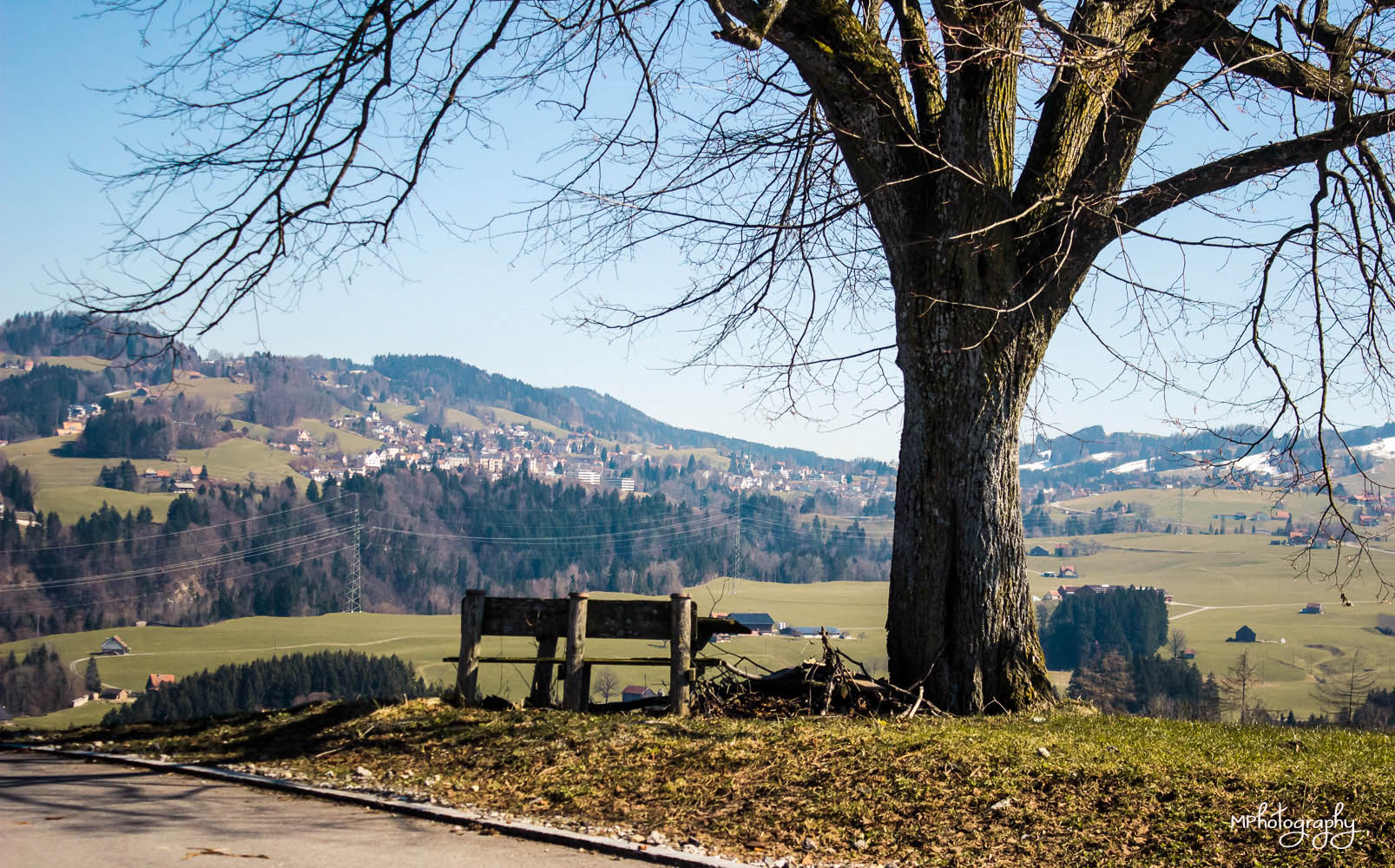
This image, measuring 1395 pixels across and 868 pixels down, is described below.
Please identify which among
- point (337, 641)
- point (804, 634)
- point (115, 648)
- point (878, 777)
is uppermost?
point (878, 777)

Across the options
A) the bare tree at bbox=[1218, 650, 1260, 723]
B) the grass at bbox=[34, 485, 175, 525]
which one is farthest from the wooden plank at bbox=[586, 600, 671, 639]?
the grass at bbox=[34, 485, 175, 525]

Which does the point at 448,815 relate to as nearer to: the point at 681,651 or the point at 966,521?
the point at 681,651

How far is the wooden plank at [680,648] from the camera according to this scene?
8.24 meters

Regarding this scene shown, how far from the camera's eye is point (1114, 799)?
5.24 meters

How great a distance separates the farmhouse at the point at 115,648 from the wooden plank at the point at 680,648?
10075 cm

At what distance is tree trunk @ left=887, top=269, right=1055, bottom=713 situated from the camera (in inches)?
314

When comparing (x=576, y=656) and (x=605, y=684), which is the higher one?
(x=576, y=656)

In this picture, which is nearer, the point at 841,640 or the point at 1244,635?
the point at 841,640

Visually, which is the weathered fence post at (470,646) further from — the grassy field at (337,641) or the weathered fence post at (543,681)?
the grassy field at (337,641)

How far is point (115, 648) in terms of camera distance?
9319 centimetres

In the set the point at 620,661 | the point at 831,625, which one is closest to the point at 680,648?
the point at 620,661

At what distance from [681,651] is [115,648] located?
102 m

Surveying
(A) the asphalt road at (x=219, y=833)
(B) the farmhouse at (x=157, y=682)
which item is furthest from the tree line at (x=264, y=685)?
(A) the asphalt road at (x=219, y=833)

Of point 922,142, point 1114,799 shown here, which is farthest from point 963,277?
point 1114,799
